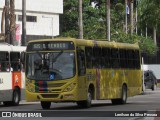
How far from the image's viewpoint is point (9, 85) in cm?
3406

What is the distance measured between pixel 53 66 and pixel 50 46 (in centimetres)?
99

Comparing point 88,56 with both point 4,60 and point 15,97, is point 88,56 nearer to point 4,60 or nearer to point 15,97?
point 4,60

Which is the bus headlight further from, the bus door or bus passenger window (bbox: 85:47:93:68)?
bus passenger window (bbox: 85:47:93:68)

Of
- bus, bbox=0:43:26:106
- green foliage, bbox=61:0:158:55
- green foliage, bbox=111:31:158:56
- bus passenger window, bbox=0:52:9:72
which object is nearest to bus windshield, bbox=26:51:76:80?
bus, bbox=0:43:26:106

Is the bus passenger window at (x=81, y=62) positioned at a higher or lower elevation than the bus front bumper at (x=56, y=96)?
higher

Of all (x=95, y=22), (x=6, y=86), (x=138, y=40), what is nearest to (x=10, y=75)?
(x=6, y=86)

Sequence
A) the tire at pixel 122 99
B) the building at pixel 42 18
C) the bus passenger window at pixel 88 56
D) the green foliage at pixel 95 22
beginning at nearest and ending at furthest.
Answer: the bus passenger window at pixel 88 56, the tire at pixel 122 99, the building at pixel 42 18, the green foliage at pixel 95 22

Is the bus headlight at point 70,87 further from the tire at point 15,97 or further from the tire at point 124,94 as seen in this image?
the tire at point 124,94

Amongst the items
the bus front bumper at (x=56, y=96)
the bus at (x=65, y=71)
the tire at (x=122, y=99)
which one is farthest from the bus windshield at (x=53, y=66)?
the tire at (x=122, y=99)

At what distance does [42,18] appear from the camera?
67.3 meters

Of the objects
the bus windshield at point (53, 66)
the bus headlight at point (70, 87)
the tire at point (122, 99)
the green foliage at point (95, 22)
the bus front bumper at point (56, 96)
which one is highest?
the green foliage at point (95, 22)

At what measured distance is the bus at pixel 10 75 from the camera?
1312 inches

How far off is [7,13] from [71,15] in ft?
101

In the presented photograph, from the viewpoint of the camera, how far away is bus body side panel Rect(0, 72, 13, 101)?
109ft
